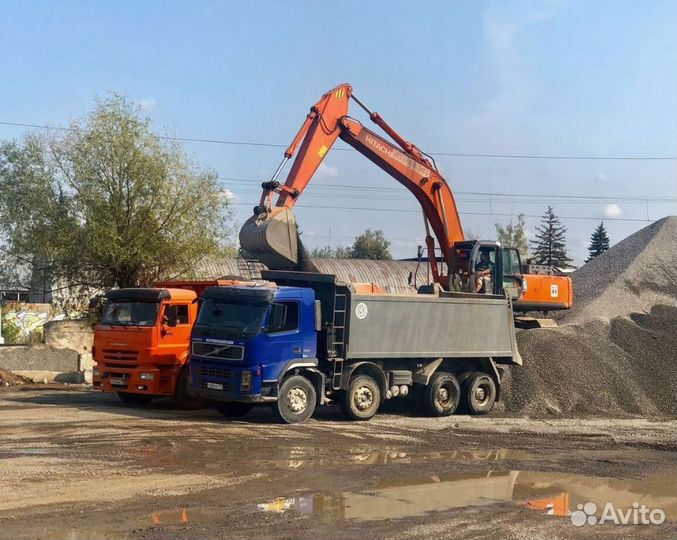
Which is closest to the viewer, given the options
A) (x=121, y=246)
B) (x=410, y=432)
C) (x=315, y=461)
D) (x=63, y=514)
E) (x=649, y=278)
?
(x=63, y=514)

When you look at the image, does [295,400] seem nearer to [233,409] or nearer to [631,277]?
[233,409]

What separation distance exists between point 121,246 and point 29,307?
12843 millimetres

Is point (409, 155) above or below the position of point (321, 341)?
above

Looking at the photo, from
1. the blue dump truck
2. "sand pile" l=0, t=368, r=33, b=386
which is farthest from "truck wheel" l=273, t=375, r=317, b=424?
"sand pile" l=0, t=368, r=33, b=386

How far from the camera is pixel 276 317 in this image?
16.0 m

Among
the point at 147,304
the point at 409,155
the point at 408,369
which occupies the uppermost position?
the point at 409,155

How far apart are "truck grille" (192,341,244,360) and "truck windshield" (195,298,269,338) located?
24cm

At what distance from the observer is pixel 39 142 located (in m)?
26.9

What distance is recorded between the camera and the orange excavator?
1900 centimetres

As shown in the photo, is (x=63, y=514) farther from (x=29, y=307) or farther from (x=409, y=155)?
(x=29, y=307)

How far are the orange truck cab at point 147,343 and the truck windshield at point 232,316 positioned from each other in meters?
1.55

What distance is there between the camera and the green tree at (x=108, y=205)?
85.0 ft

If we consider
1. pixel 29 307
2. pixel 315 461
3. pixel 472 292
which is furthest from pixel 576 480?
pixel 29 307

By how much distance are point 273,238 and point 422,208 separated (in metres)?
6.22
